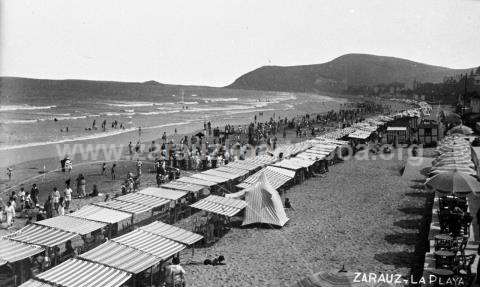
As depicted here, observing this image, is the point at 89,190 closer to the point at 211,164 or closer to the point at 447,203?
the point at 211,164

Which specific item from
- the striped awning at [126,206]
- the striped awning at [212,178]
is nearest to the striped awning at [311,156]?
the striped awning at [212,178]

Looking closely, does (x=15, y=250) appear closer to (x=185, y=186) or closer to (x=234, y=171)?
(x=185, y=186)

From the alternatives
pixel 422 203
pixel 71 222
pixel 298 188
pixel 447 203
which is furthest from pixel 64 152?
pixel 447 203

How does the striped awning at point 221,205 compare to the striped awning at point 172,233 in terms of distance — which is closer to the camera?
the striped awning at point 172,233

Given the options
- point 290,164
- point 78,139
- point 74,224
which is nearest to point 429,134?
point 290,164

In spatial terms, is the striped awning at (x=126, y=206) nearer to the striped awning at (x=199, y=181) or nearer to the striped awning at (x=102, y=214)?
the striped awning at (x=102, y=214)
